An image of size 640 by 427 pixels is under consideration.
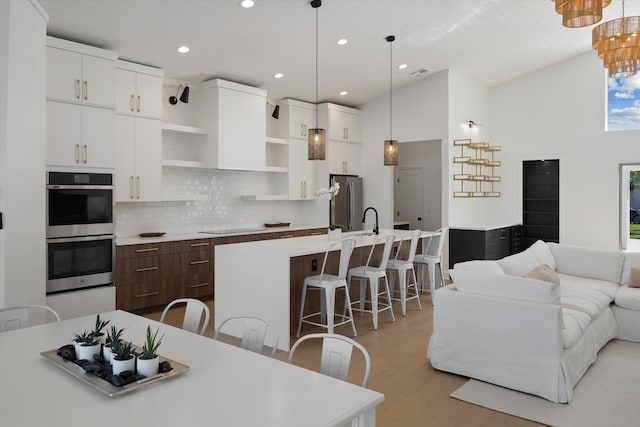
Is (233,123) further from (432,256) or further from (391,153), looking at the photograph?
(432,256)

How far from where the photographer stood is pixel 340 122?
8445 millimetres

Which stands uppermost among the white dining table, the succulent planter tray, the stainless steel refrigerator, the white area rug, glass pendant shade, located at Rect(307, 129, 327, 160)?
glass pendant shade, located at Rect(307, 129, 327, 160)

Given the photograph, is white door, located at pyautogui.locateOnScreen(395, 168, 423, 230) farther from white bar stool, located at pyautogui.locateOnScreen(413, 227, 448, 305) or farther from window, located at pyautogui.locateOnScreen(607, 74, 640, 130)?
window, located at pyautogui.locateOnScreen(607, 74, 640, 130)

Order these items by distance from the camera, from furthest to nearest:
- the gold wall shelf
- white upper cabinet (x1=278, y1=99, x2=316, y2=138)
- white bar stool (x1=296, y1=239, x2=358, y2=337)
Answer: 1. the gold wall shelf
2. white upper cabinet (x1=278, y1=99, x2=316, y2=138)
3. white bar stool (x1=296, y1=239, x2=358, y2=337)

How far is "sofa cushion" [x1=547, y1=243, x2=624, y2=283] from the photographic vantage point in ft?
17.8

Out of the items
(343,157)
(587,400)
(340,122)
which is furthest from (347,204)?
(587,400)

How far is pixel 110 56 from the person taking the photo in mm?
5129

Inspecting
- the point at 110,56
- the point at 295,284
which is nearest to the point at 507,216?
the point at 295,284

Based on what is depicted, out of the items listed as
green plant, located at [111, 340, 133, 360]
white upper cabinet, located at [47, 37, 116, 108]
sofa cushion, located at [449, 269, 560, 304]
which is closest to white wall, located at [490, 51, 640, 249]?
sofa cushion, located at [449, 269, 560, 304]

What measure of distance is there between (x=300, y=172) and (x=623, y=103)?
5.43 m

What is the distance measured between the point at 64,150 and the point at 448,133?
549cm

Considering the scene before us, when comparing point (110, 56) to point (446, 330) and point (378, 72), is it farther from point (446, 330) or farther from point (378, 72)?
point (446, 330)

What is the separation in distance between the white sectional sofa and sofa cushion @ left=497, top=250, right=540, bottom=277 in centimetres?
9

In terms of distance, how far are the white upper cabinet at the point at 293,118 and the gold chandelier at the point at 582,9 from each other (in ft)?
15.9
